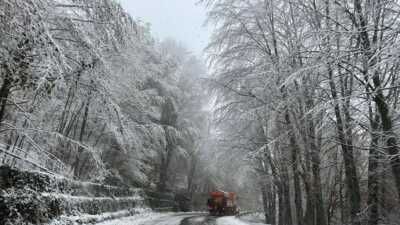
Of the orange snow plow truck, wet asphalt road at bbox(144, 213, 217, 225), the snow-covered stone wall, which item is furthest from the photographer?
the orange snow plow truck

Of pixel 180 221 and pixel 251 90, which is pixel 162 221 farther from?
pixel 251 90

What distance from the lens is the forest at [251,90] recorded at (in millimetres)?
5594

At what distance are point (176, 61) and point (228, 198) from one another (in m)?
12.6

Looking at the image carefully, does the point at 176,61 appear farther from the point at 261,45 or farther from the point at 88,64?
the point at 88,64

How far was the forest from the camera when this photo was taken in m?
5.59

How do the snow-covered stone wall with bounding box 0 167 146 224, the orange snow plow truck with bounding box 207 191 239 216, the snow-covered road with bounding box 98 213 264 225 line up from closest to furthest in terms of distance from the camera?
the snow-covered stone wall with bounding box 0 167 146 224
the snow-covered road with bounding box 98 213 264 225
the orange snow plow truck with bounding box 207 191 239 216

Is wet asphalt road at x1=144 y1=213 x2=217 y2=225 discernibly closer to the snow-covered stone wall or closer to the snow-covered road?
the snow-covered road

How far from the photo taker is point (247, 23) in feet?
40.8

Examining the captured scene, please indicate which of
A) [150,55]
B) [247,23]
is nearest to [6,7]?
[247,23]

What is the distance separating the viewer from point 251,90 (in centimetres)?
1200

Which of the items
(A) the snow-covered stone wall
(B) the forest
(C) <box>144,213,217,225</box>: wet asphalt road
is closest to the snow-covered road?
(C) <box>144,213,217,225</box>: wet asphalt road

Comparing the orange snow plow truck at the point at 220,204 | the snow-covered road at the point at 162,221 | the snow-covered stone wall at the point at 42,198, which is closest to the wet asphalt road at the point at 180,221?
the snow-covered road at the point at 162,221

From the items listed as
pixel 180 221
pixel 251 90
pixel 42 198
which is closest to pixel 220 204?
pixel 180 221

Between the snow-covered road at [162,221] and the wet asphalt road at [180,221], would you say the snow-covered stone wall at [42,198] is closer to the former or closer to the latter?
the snow-covered road at [162,221]
